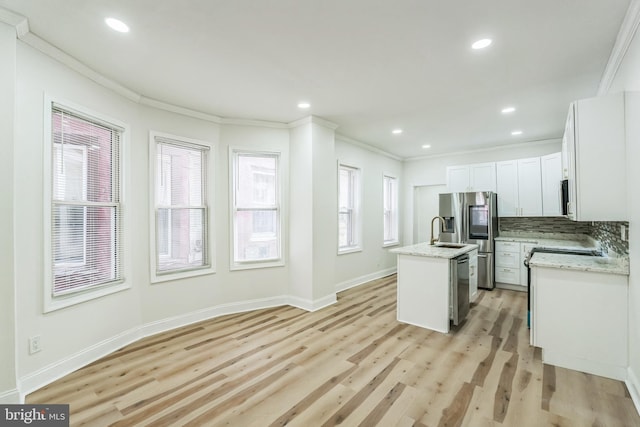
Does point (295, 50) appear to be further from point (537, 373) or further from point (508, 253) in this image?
point (508, 253)

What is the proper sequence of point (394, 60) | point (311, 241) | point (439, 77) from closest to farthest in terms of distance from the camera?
point (394, 60)
point (439, 77)
point (311, 241)

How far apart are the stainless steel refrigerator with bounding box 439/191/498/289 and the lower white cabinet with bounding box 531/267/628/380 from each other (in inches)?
101

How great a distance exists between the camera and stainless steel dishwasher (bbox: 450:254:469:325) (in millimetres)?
3438

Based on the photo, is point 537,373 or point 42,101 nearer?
point 42,101

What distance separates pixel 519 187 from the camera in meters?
5.28

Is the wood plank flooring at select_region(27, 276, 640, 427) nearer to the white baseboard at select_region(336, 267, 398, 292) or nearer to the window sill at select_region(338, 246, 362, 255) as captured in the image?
the white baseboard at select_region(336, 267, 398, 292)

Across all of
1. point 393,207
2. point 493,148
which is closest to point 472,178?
point 493,148


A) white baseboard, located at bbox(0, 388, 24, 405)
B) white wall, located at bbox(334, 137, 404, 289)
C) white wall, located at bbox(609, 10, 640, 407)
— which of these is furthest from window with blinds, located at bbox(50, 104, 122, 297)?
white wall, located at bbox(609, 10, 640, 407)

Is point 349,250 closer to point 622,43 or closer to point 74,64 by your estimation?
point 622,43

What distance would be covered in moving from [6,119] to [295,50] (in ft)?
6.96

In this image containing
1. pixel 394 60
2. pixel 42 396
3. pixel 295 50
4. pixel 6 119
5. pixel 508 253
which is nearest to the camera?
pixel 6 119

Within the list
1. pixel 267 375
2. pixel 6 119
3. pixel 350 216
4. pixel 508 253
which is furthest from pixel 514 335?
pixel 6 119

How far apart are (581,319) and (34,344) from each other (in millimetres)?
4563

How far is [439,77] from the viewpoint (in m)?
2.92
